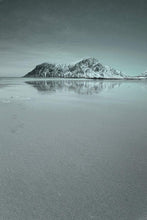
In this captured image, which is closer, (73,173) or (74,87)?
(73,173)

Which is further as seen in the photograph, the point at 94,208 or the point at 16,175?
the point at 16,175

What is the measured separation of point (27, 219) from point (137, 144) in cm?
309

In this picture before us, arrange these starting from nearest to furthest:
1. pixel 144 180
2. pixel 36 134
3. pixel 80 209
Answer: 1. pixel 80 209
2. pixel 144 180
3. pixel 36 134

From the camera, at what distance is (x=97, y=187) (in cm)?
262

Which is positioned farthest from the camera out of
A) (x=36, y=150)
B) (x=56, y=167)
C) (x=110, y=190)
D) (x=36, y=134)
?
(x=36, y=134)

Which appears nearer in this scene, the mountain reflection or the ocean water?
the ocean water

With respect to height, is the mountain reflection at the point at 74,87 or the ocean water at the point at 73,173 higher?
the mountain reflection at the point at 74,87

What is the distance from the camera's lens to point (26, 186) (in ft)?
8.57

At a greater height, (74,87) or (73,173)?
(74,87)

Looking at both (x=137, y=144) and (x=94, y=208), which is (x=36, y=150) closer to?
(x=94, y=208)

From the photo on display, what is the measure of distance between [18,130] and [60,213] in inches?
139

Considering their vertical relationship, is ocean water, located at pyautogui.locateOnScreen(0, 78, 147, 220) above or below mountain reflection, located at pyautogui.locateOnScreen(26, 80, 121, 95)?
below

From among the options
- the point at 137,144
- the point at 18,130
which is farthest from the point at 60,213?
the point at 18,130

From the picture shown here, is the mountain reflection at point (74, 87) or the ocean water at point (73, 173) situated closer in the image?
the ocean water at point (73, 173)
